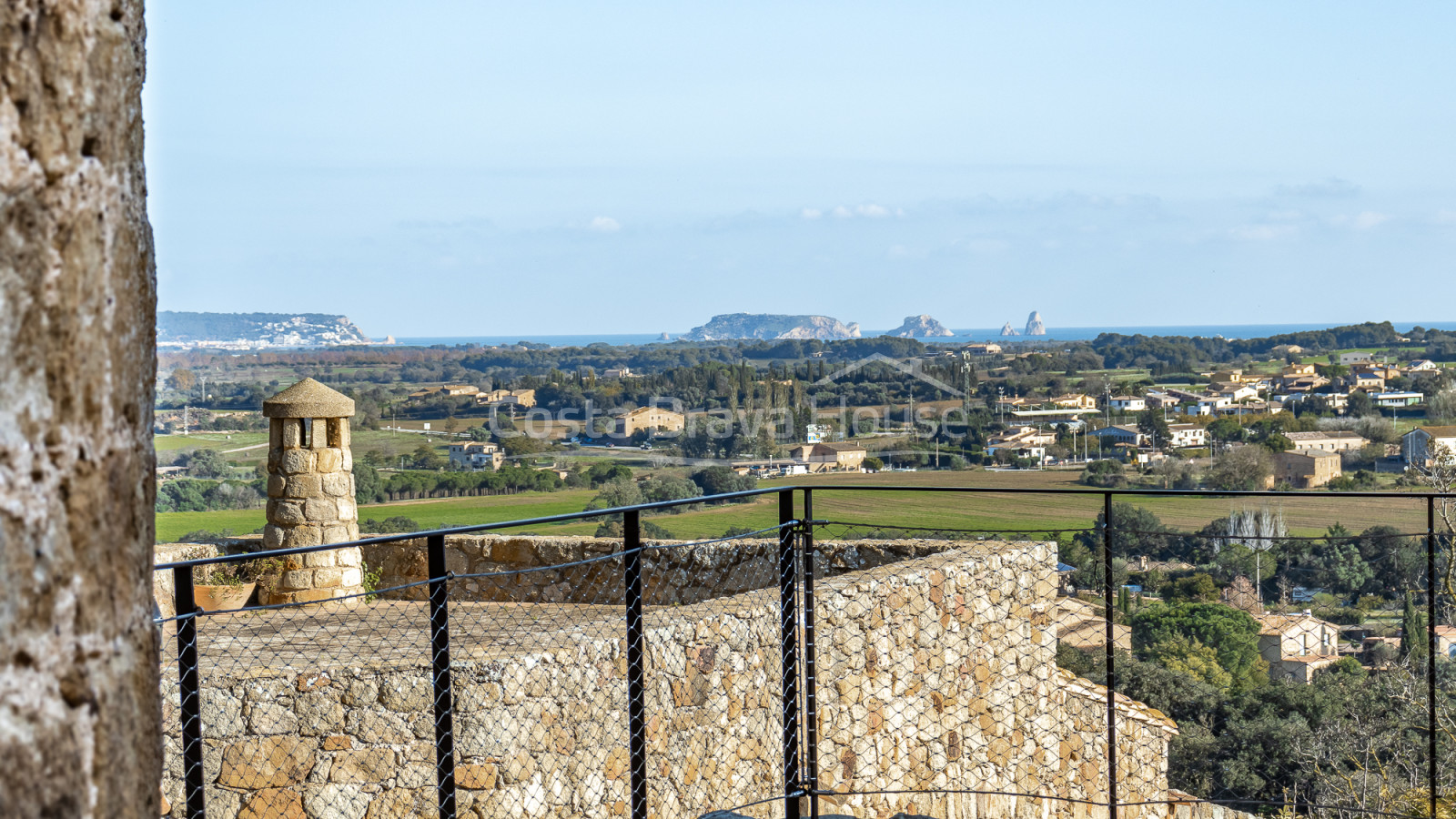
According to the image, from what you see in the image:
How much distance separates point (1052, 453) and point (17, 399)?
143 ft

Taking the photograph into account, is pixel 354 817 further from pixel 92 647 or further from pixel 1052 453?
pixel 1052 453

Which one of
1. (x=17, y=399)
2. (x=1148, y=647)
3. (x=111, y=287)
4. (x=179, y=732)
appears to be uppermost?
(x=111, y=287)

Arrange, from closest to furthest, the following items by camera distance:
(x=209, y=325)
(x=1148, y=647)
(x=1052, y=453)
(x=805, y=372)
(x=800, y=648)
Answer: (x=800, y=648) < (x=1148, y=647) < (x=1052, y=453) < (x=209, y=325) < (x=805, y=372)

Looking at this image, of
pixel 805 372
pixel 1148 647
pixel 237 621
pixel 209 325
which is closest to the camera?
pixel 237 621

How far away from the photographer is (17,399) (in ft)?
3.74

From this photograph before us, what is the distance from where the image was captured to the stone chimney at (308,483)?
7.78 meters

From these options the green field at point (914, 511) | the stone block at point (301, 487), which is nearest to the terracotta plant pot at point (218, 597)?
the stone block at point (301, 487)

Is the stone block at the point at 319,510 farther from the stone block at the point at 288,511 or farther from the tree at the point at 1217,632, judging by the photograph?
the tree at the point at 1217,632

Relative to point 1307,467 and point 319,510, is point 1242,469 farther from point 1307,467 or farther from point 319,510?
point 319,510

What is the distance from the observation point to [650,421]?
46312 mm

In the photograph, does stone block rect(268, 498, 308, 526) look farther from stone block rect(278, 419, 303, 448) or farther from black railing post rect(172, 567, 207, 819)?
black railing post rect(172, 567, 207, 819)

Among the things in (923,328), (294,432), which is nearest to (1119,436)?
(294,432)

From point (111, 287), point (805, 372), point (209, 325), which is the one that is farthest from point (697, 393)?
point (111, 287)

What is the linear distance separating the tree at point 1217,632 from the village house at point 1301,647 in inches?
13.9
